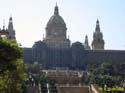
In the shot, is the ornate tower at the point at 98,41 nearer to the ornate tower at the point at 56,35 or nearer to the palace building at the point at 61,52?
the palace building at the point at 61,52

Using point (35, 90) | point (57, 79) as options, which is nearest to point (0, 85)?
point (35, 90)

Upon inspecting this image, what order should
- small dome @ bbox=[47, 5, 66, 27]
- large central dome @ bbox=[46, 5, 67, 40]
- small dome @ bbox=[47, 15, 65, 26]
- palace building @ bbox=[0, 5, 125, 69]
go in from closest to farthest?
1. palace building @ bbox=[0, 5, 125, 69]
2. large central dome @ bbox=[46, 5, 67, 40]
3. small dome @ bbox=[47, 5, 66, 27]
4. small dome @ bbox=[47, 15, 65, 26]

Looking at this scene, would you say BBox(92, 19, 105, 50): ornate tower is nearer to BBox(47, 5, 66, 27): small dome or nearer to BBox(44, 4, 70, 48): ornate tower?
BBox(44, 4, 70, 48): ornate tower

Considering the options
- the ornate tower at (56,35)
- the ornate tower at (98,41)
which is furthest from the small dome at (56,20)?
the ornate tower at (98,41)

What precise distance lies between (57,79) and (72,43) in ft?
91.7

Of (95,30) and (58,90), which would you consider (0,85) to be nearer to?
(58,90)

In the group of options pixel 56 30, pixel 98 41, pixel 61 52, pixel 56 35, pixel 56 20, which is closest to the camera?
pixel 61 52

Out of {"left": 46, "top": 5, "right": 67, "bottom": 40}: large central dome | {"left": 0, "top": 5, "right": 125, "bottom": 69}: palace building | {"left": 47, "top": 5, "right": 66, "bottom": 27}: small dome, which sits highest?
{"left": 47, "top": 5, "right": 66, "bottom": 27}: small dome

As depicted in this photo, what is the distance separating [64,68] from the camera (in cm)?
12394

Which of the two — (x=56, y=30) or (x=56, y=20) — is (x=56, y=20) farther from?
(x=56, y=30)

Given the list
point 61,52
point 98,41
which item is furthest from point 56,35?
point 98,41

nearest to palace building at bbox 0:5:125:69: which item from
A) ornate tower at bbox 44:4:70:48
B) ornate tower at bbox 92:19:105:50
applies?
ornate tower at bbox 44:4:70:48

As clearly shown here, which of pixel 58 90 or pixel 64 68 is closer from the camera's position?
pixel 58 90

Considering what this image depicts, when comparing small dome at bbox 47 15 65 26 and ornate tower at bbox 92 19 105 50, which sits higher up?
small dome at bbox 47 15 65 26
